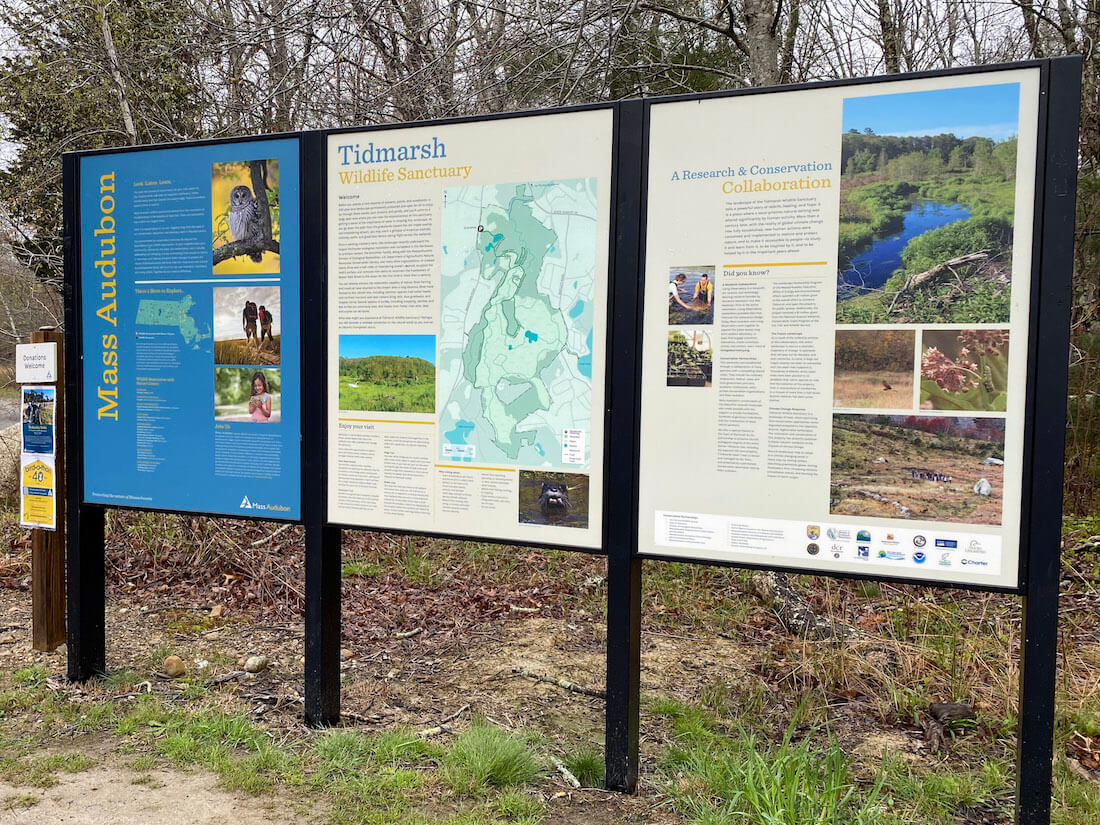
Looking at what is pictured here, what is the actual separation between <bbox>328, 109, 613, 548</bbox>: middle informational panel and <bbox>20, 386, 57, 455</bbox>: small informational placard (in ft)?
6.26

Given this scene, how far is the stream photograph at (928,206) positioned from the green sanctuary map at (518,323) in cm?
103

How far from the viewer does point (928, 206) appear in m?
3.27

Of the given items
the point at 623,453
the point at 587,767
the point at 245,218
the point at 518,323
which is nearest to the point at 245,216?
the point at 245,218

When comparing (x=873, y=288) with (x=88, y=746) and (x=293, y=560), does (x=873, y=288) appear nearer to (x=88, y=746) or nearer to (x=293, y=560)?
(x=88, y=746)

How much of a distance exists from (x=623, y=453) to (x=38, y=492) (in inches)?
135

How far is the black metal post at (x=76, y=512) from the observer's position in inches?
190

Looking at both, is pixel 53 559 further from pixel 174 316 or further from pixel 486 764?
pixel 486 764

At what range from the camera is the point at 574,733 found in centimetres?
453

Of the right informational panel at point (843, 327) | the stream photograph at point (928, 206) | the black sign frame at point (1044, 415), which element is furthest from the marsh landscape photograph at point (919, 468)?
the stream photograph at point (928, 206)

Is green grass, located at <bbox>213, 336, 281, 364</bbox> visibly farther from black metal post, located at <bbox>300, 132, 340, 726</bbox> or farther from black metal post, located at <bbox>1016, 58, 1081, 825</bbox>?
black metal post, located at <bbox>1016, 58, 1081, 825</bbox>

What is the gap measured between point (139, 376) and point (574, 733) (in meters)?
2.85

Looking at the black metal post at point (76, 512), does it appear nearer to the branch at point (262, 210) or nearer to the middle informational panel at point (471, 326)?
the branch at point (262, 210)

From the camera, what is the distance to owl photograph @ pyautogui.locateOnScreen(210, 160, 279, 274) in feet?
14.3

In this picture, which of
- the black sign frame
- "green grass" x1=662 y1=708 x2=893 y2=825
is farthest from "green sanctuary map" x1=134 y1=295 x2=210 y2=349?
the black sign frame
